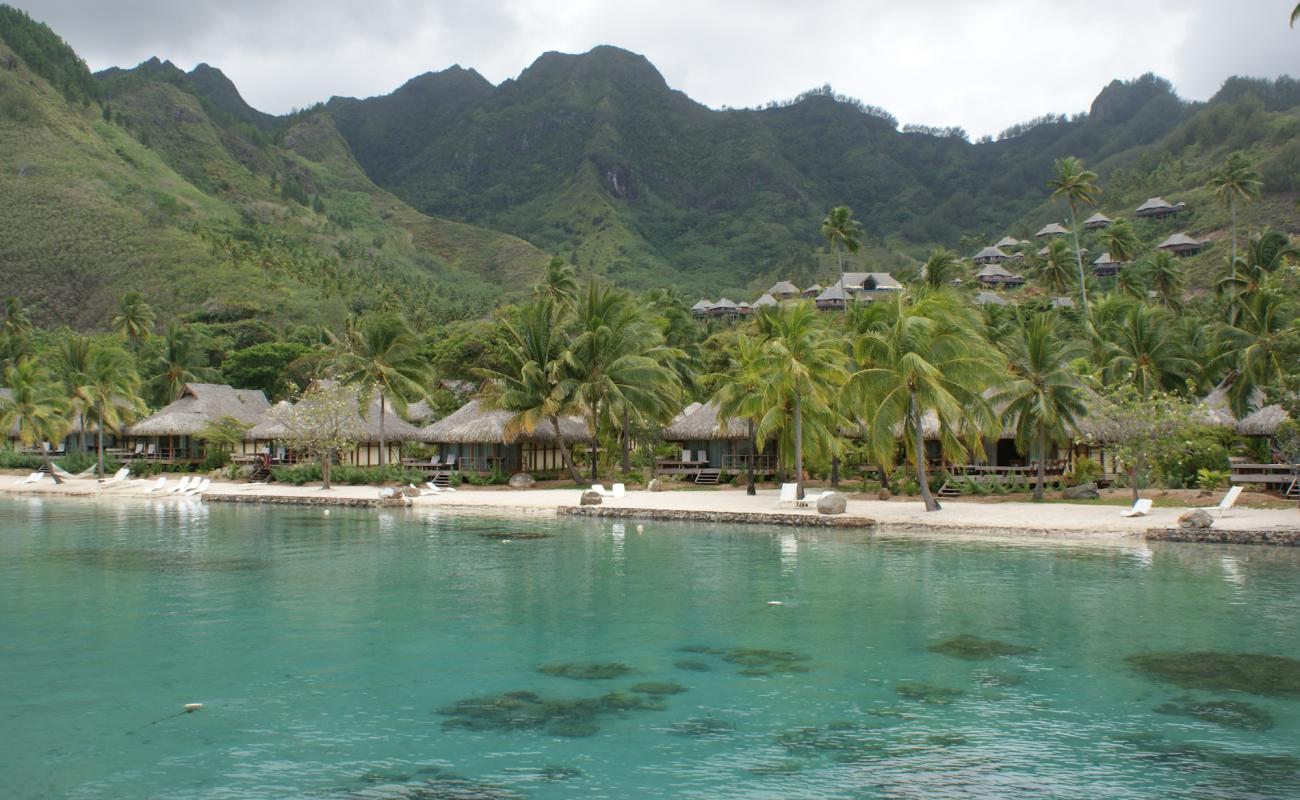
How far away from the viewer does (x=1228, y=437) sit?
2845 cm

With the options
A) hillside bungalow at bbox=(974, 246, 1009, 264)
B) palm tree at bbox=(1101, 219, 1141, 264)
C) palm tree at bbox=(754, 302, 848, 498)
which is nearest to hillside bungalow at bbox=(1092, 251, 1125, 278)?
hillside bungalow at bbox=(974, 246, 1009, 264)

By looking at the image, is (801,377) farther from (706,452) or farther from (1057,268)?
(1057,268)

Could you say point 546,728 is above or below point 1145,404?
below

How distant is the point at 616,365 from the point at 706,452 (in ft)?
19.9

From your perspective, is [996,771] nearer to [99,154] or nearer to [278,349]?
[278,349]

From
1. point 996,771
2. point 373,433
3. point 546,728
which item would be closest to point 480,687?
point 546,728

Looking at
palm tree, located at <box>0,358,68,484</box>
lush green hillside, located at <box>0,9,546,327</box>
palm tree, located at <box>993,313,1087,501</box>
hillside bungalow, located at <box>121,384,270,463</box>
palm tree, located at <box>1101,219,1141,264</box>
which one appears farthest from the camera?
lush green hillside, located at <box>0,9,546,327</box>

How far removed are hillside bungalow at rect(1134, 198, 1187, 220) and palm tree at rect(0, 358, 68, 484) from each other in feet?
247

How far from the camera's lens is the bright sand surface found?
20.6 meters

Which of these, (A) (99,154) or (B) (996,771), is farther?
(A) (99,154)

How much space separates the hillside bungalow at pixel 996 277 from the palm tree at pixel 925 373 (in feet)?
172

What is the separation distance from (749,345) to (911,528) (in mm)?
8226

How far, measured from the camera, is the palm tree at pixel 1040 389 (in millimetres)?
24891

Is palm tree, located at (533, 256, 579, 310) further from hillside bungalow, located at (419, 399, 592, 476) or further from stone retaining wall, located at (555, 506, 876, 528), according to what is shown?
stone retaining wall, located at (555, 506, 876, 528)
